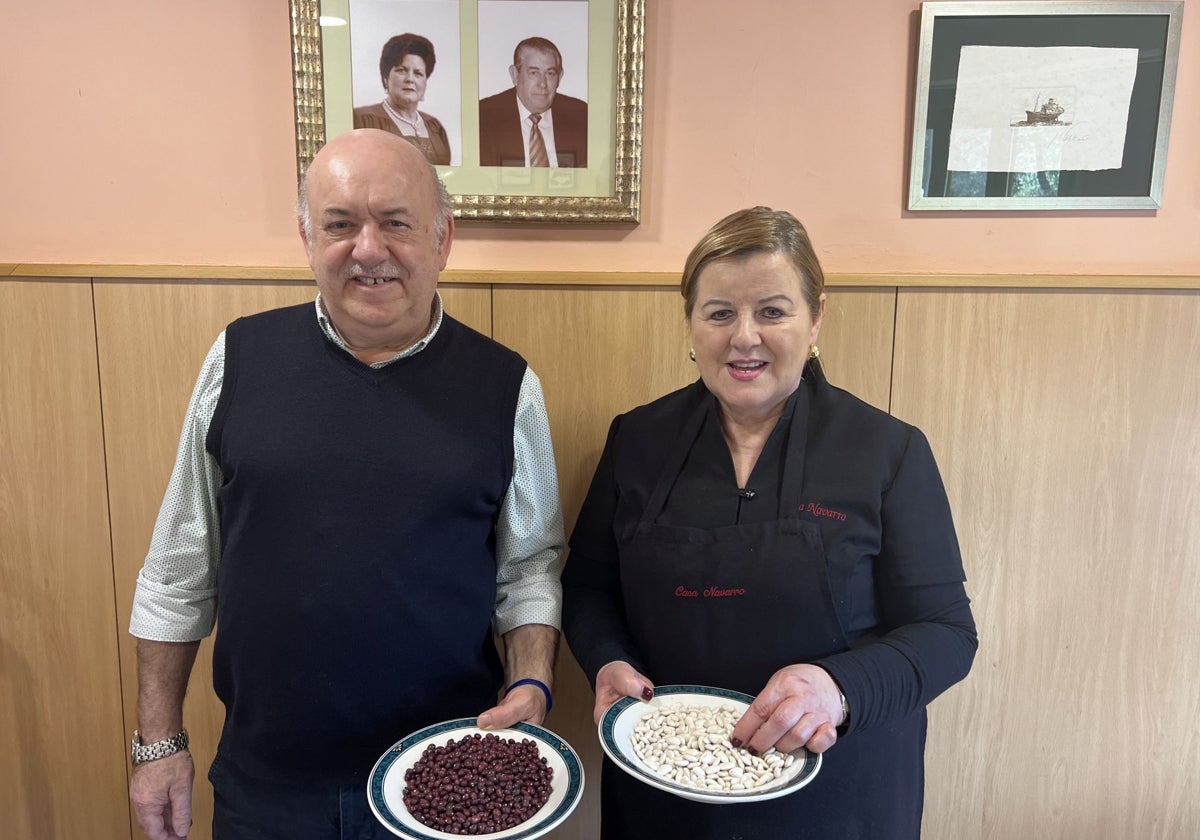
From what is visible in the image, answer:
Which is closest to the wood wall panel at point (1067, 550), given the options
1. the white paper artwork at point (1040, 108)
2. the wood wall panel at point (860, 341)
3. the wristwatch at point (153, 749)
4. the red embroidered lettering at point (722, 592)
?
the wood wall panel at point (860, 341)

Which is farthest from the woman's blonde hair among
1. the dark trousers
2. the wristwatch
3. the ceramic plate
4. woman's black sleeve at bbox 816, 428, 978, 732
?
the wristwatch

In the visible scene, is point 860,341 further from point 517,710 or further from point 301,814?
point 301,814

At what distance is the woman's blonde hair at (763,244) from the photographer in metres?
1.12

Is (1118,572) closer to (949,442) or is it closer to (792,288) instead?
(949,442)

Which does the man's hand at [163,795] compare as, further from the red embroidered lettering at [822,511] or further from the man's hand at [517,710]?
the red embroidered lettering at [822,511]

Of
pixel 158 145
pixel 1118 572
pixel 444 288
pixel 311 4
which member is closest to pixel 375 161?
pixel 444 288

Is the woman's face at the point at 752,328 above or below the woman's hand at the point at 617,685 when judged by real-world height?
above

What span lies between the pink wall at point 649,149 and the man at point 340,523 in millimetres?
479

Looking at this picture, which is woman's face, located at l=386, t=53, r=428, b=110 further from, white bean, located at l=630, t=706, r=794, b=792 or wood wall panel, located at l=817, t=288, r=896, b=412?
white bean, located at l=630, t=706, r=794, b=792

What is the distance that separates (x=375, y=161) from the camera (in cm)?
111

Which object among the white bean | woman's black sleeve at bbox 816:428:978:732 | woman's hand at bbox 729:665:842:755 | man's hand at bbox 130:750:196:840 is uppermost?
woman's black sleeve at bbox 816:428:978:732

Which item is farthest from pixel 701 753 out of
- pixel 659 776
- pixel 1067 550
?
pixel 1067 550

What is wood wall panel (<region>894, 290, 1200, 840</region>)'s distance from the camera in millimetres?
1564

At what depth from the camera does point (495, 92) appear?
1.53 metres
